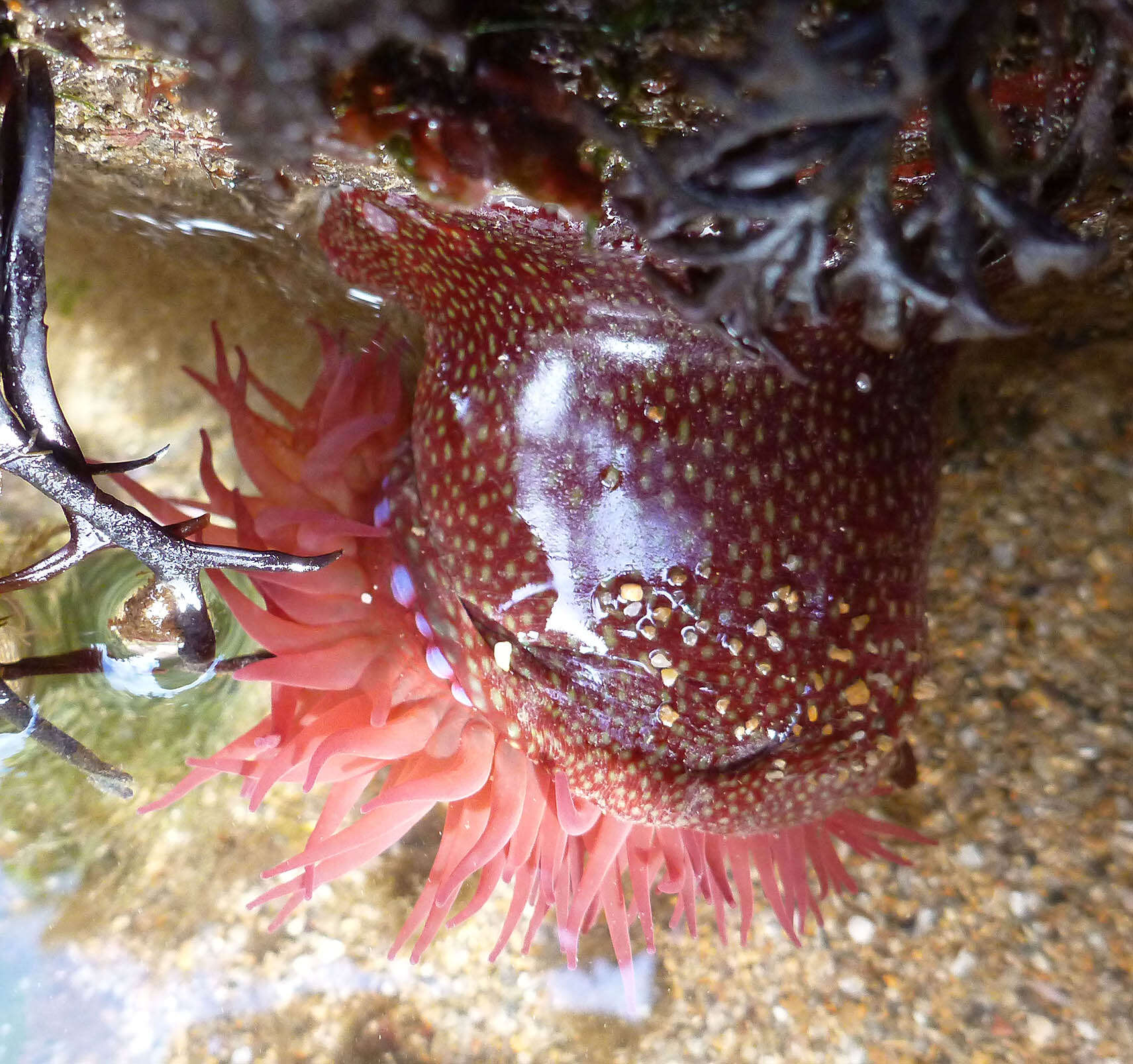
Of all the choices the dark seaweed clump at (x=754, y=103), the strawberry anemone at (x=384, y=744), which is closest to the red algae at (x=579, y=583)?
the strawberry anemone at (x=384, y=744)

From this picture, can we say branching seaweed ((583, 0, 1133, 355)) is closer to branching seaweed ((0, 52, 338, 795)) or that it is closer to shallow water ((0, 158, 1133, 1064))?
branching seaweed ((0, 52, 338, 795))

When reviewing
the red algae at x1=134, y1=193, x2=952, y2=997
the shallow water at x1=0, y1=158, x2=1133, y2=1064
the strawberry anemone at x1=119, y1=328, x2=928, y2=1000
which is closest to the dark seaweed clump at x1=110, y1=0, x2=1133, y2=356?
the red algae at x1=134, y1=193, x2=952, y2=997

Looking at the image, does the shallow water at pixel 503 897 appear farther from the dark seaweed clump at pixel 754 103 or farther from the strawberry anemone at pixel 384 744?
the dark seaweed clump at pixel 754 103

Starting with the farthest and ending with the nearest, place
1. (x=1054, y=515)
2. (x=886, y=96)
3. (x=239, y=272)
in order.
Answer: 1. (x=239, y=272)
2. (x=1054, y=515)
3. (x=886, y=96)

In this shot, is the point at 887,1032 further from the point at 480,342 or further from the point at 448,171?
the point at 448,171

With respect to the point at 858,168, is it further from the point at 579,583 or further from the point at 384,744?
the point at 384,744

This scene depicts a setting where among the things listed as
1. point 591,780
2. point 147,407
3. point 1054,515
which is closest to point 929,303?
point 591,780
